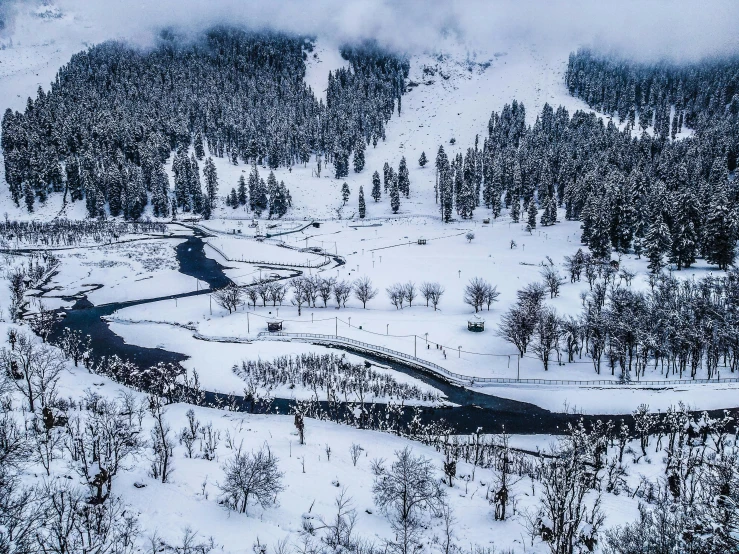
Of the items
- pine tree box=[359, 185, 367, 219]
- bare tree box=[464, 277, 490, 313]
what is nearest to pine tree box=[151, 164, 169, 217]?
pine tree box=[359, 185, 367, 219]

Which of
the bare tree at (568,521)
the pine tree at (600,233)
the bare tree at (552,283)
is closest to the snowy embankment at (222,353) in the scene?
the bare tree at (568,521)

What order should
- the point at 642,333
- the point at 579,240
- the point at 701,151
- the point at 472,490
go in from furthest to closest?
1. the point at 701,151
2. the point at 579,240
3. the point at 642,333
4. the point at 472,490

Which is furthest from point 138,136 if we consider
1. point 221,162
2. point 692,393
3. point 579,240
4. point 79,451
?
point 692,393

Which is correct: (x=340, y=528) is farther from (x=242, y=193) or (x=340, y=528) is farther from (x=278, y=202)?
(x=242, y=193)

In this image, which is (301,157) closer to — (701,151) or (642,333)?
(701,151)

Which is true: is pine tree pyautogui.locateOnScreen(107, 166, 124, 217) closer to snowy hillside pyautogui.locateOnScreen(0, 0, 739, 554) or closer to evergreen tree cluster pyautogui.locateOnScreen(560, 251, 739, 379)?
snowy hillside pyautogui.locateOnScreen(0, 0, 739, 554)

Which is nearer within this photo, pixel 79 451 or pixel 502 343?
pixel 79 451

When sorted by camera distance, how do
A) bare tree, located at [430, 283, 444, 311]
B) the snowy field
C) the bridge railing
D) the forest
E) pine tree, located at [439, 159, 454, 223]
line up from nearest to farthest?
the snowy field → the bridge railing → bare tree, located at [430, 283, 444, 311] → the forest → pine tree, located at [439, 159, 454, 223]
